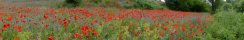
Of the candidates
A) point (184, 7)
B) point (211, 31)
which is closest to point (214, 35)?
point (211, 31)

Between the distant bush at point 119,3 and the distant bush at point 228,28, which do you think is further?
the distant bush at point 119,3

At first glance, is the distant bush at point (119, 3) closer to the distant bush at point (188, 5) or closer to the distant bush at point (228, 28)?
the distant bush at point (188, 5)

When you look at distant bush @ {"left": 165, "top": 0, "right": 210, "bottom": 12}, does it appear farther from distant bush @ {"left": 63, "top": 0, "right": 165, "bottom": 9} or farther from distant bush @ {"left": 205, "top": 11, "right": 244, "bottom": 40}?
distant bush @ {"left": 205, "top": 11, "right": 244, "bottom": 40}

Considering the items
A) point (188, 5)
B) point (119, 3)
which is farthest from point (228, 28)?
point (188, 5)

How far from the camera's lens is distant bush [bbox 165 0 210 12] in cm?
3062

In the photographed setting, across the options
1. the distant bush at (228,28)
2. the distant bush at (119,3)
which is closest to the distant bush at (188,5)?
the distant bush at (119,3)

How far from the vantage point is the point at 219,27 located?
25.7ft

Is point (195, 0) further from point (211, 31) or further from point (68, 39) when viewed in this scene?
point (68, 39)

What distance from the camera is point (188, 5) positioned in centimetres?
3072

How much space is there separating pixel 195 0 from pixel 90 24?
908 inches

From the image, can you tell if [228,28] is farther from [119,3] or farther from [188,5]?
[188,5]

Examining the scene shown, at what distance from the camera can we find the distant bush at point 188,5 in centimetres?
3062

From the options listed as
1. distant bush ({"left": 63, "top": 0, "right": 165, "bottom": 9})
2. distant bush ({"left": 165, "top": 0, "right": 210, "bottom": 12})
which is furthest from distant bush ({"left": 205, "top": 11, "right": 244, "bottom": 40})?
distant bush ({"left": 165, "top": 0, "right": 210, "bottom": 12})

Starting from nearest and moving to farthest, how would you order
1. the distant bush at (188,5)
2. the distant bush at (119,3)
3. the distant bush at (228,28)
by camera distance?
the distant bush at (228,28)
the distant bush at (119,3)
the distant bush at (188,5)
